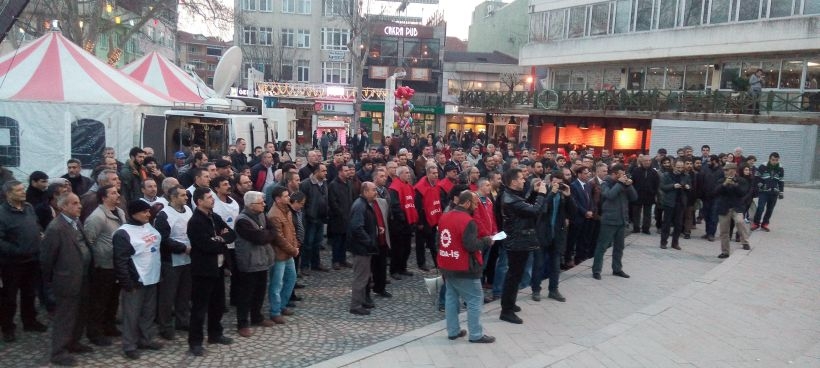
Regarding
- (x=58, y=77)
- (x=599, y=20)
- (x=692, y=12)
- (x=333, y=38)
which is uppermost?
(x=333, y=38)

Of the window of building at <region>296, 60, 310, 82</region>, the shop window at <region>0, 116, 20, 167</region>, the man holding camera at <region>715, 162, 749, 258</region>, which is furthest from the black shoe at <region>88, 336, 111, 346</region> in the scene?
the window of building at <region>296, 60, 310, 82</region>

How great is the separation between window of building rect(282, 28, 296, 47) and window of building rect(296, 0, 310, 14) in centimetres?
175

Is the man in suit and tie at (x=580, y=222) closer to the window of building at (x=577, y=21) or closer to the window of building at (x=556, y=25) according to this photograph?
the window of building at (x=577, y=21)

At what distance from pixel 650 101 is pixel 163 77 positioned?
2037cm

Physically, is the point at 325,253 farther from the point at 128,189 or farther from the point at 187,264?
the point at 187,264

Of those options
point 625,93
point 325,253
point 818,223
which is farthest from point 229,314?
point 625,93

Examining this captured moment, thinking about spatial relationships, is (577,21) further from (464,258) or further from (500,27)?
(464,258)

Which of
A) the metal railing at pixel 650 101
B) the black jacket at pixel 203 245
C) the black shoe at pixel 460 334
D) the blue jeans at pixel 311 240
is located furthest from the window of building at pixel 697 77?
the black jacket at pixel 203 245

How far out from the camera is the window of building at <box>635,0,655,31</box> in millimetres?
28681

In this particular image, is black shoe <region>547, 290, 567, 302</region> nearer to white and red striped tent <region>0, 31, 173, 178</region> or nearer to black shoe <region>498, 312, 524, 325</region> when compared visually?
black shoe <region>498, 312, 524, 325</region>

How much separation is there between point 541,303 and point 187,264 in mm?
4394

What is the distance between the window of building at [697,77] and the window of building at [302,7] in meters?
31.4

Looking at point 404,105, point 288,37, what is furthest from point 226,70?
point 288,37

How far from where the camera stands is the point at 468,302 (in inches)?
239
